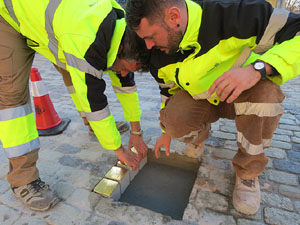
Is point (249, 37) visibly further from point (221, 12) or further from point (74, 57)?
point (74, 57)

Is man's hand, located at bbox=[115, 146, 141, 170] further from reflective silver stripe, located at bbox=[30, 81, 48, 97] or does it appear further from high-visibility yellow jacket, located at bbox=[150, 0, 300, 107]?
reflective silver stripe, located at bbox=[30, 81, 48, 97]

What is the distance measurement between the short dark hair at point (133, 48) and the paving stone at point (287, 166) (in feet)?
5.26

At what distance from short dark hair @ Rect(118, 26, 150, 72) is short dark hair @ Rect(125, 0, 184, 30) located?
0.90 ft

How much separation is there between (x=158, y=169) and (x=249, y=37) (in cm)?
159

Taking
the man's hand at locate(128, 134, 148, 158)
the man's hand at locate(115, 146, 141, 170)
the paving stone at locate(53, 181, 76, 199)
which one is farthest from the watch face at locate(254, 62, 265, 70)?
the paving stone at locate(53, 181, 76, 199)

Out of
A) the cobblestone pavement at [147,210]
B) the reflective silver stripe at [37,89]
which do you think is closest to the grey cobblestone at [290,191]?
the cobblestone pavement at [147,210]

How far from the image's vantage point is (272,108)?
149 centimetres

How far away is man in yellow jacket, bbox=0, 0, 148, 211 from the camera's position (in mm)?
1485

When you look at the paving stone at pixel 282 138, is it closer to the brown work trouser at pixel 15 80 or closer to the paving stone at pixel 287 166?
the paving stone at pixel 287 166

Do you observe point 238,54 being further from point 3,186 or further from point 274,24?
point 3,186

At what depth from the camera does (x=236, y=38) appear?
1.46 metres

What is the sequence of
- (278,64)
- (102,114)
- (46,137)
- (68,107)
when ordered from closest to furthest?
1. (278,64)
2. (102,114)
3. (46,137)
4. (68,107)

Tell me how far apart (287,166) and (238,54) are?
123 centimetres

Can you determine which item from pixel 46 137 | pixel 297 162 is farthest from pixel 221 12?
pixel 46 137
